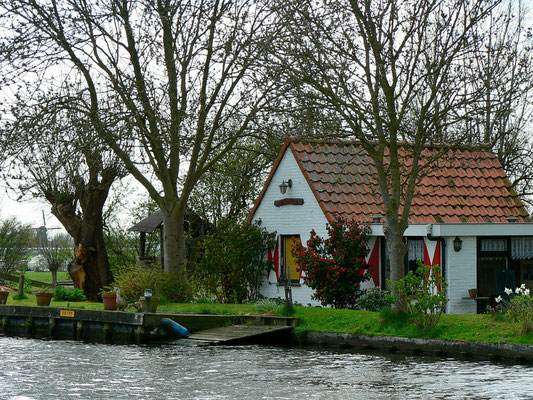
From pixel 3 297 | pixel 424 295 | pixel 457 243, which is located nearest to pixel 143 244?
pixel 3 297

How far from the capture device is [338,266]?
2405 centimetres

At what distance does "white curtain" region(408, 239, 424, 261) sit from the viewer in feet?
79.8

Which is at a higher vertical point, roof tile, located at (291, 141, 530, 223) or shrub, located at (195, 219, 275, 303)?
roof tile, located at (291, 141, 530, 223)

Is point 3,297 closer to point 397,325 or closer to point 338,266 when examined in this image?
point 338,266

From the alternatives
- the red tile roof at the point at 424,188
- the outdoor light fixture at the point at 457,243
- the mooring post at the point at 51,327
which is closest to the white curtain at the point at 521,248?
the red tile roof at the point at 424,188

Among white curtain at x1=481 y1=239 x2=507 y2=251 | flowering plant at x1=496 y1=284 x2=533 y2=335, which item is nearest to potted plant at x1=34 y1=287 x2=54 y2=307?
white curtain at x1=481 y1=239 x2=507 y2=251

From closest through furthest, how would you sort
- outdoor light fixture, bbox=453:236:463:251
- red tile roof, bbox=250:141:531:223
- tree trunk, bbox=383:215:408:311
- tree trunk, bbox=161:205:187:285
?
tree trunk, bbox=383:215:408:311, outdoor light fixture, bbox=453:236:463:251, red tile roof, bbox=250:141:531:223, tree trunk, bbox=161:205:187:285

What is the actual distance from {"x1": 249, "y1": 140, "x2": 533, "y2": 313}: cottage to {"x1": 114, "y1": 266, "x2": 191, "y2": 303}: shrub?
262 centimetres

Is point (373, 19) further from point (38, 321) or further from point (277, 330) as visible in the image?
point (38, 321)

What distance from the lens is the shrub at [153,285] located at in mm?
26656

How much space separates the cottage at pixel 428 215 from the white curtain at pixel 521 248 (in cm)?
3

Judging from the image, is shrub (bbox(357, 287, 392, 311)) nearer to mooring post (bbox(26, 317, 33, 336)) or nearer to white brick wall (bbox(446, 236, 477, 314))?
white brick wall (bbox(446, 236, 477, 314))

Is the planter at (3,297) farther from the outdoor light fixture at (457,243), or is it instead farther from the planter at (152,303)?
the outdoor light fixture at (457,243)

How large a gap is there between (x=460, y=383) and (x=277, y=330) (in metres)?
6.83
